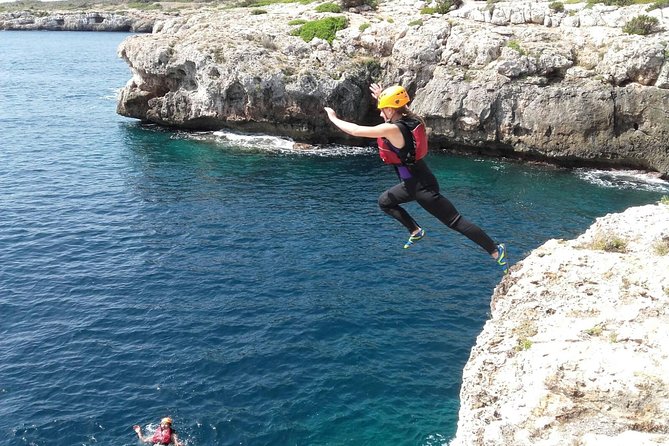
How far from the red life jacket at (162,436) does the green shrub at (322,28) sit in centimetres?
4781

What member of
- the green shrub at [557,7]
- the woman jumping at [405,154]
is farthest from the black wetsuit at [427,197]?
the green shrub at [557,7]

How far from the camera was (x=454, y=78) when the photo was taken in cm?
5331

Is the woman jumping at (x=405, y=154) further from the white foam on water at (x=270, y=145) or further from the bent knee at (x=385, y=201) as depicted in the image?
the white foam on water at (x=270, y=145)

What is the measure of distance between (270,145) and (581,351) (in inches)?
1935

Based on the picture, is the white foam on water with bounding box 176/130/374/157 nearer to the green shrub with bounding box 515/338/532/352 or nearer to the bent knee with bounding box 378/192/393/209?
the bent knee with bounding box 378/192/393/209

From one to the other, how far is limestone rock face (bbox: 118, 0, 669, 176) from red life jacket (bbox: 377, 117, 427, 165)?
41706 millimetres

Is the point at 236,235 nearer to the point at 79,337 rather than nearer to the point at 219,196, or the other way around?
the point at 219,196

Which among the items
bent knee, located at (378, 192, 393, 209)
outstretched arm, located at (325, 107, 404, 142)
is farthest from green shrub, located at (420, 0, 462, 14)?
outstretched arm, located at (325, 107, 404, 142)

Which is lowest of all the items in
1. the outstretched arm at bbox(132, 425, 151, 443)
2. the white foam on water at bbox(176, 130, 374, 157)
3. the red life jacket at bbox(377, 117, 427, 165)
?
the outstretched arm at bbox(132, 425, 151, 443)

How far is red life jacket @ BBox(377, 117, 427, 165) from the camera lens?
1214 centimetres

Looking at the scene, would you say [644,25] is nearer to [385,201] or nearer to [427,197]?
[385,201]

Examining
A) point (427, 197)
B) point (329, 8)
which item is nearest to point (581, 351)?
point (427, 197)

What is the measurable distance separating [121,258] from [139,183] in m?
14.0

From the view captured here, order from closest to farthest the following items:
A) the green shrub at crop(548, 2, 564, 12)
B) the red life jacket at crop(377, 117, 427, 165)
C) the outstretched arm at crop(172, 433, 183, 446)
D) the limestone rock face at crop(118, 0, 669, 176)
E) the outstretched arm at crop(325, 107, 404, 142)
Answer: the outstretched arm at crop(325, 107, 404, 142) < the red life jacket at crop(377, 117, 427, 165) < the outstretched arm at crop(172, 433, 183, 446) < the limestone rock face at crop(118, 0, 669, 176) < the green shrub at crop(548, 2, 564, 12)
